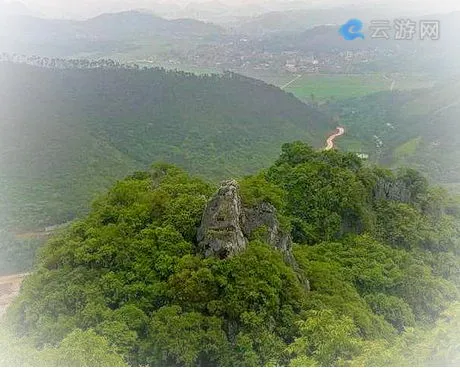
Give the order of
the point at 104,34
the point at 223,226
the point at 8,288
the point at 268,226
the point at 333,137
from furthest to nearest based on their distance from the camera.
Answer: the point at 104,34 → the point at 333,137 → the point at 8,288 → the point at 268,226 → the point at 223,226

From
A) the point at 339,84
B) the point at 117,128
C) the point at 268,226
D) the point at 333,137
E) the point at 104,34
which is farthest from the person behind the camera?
the point at 104,34

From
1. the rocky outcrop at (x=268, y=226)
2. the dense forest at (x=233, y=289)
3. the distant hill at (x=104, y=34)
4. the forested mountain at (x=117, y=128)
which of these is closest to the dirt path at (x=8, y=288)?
the forested mountain at (x=117, y=128)

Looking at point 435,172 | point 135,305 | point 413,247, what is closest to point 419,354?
point 135,305

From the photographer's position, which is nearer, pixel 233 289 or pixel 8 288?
pixel 233 289

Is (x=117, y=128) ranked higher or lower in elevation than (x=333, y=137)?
higher

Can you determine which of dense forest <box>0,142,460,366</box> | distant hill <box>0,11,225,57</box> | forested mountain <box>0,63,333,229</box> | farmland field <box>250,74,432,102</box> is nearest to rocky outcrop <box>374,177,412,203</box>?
dense forest <box>0,142,460,366</box>

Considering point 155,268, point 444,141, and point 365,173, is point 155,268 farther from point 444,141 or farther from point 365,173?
point 444,141

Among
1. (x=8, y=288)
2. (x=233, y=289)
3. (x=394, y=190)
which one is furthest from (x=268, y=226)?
(x=8, y=288)

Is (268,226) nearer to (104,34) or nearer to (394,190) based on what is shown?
(394,190)
